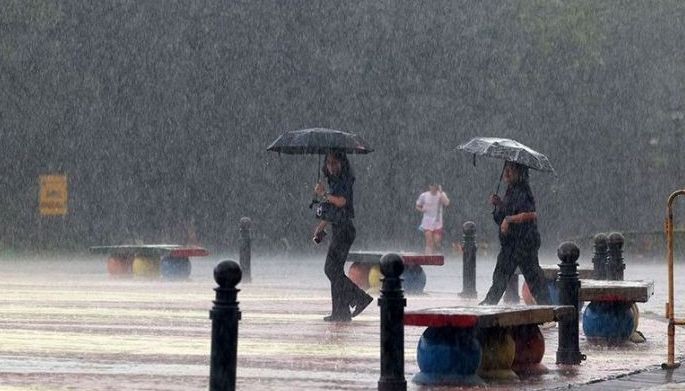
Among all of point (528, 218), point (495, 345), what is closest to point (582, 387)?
point (495, 345)

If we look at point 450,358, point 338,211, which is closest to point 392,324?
point 450,358

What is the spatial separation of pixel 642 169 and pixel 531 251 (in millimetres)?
41538

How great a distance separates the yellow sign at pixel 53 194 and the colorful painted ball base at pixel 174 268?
15735mm

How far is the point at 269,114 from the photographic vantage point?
168 feet

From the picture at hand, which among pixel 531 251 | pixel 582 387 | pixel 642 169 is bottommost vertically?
pixel 582 387

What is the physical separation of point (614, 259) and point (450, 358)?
694 cm

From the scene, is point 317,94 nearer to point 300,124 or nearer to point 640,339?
point 300,124

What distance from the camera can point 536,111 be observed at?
56281 mm

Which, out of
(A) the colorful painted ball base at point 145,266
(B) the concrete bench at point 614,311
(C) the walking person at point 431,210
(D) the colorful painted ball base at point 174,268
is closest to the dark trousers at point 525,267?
(B) the concrete bench at point 614,311

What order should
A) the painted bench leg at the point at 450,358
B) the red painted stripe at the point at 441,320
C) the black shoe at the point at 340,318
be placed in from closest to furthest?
the red painted stripe at the point at 441,320 < the painted bench leg at the point at 450,358 < the black shoe at the point at 340,318

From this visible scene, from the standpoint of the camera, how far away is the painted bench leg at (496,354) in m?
12.8

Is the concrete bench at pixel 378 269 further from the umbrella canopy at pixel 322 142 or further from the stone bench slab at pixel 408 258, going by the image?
the umbrella canopy at pixel 322 142

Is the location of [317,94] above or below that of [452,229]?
above

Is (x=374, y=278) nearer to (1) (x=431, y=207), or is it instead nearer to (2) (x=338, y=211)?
(2) (x=338, y=211)
